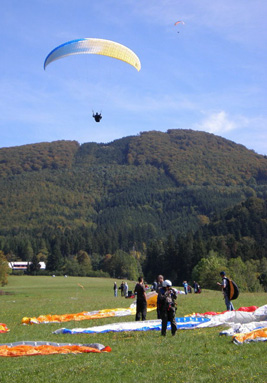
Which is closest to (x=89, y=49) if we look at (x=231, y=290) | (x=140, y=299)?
(x=140, y=299)

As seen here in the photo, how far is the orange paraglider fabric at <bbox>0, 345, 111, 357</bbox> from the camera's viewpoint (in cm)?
1229

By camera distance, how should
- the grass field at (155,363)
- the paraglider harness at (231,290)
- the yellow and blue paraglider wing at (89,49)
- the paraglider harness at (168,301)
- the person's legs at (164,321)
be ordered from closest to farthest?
the grass field at (155,363), the paraglider harness at (168,301), the person's legs at (164,321), the paraglider harness at (231,290), the yellow and blue paraglider wing at (89,49)

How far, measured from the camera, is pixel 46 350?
1261cm

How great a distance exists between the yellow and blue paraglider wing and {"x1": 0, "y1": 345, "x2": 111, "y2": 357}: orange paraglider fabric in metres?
20.9

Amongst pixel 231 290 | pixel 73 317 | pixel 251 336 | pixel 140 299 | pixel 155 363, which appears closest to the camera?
pixel 155 363

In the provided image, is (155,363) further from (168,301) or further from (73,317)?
(73,317)

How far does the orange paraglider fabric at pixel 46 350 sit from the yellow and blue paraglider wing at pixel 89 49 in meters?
20.9

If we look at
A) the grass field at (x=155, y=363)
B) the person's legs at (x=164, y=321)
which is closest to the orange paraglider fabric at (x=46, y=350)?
the grass field at (x=155, y=363)

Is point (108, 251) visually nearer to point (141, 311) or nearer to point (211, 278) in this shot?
point (211, 278)

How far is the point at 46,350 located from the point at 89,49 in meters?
21.5

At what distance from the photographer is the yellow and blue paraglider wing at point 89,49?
28828 mm

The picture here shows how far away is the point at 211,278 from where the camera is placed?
74.8m

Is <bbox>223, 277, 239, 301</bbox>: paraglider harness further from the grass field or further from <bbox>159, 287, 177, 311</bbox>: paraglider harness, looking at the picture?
<bbox>159, 287, 177, 311</bbox>: paraglider harness

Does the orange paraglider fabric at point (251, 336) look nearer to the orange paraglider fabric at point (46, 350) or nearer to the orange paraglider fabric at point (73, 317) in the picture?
the orange paraglider fabric at point (46, 350)
